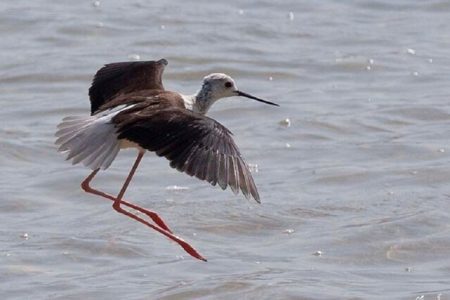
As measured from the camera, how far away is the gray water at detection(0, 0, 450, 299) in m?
8.80

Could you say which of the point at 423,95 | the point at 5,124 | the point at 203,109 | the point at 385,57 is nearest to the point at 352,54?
the point at 385,57

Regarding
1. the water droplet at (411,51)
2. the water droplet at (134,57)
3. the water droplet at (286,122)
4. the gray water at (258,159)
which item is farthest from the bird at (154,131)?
the water droplet at (411,51)

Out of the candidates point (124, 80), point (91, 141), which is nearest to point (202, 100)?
point (124, 80)

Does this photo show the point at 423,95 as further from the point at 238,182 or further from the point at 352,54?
the point at 238,182

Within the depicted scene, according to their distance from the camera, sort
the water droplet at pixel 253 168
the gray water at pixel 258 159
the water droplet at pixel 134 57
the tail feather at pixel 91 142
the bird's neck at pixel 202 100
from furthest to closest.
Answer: the water droplet at pixel 134 57 < the water droplet at pixel 253 168 < the bird's neck at pixel 202 100 < the gray water at pixel 258 159 < the tail feather at pixel 91 142

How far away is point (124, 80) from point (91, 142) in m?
1.00

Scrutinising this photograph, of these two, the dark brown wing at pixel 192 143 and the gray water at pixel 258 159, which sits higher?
the dark brown wing at pixel 192 143

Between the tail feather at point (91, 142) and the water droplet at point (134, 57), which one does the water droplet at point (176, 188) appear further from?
the water droplet at point (134, 57)

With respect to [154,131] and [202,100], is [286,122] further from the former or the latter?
[154,131]

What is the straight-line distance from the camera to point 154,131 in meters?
8.10

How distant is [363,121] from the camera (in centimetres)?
1201

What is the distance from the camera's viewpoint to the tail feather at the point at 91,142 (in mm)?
8500

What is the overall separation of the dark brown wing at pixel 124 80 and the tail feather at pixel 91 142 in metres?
0.62

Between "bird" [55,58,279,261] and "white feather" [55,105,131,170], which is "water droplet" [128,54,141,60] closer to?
"bird" [55,58,279,261]
